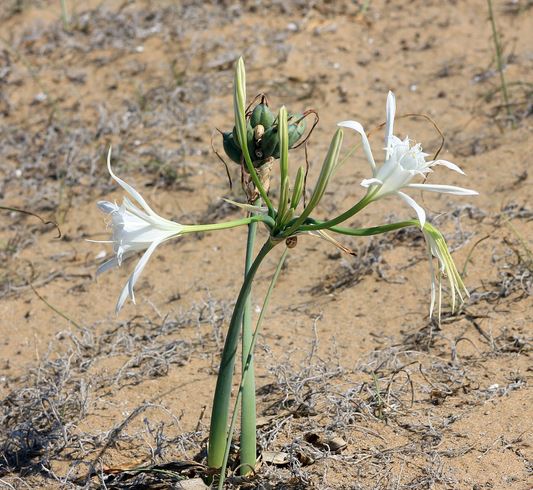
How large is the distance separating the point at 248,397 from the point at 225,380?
88 mm

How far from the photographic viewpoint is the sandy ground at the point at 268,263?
2488 millimetres

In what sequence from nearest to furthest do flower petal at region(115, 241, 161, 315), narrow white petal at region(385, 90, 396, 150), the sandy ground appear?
flower petal at region(115, 241, 161, 315)
narrow white petal at region(385, 90, 396, 150)
the sandy ground

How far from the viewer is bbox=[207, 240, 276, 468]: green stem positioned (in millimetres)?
1995

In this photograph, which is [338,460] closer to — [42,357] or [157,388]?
[157,388]

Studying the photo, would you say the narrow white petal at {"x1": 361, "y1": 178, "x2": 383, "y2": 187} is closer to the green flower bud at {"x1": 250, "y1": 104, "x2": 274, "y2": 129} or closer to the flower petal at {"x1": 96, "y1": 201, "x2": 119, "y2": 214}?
the green flower bud at {"x1": 250, "y1": 104, "x2": 274, "y2": 129}

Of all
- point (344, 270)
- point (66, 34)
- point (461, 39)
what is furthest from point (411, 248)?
point (66, 34)

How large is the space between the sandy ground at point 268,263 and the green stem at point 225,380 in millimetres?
161

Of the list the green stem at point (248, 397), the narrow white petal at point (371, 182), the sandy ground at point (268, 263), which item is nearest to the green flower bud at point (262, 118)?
the green stem at point (248, 397)

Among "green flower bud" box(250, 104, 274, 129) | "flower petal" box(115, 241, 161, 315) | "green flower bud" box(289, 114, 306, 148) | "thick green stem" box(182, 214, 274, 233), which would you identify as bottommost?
"flower petal" box(115, 241, 161, 315)

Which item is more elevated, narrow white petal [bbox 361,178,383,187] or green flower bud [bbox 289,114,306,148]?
green flower bud [bbox 289,114,306,148]

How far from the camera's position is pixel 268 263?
3668mm

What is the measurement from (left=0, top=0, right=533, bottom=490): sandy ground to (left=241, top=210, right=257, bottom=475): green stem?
74mm

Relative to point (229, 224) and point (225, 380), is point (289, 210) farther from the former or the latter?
point (225, 380)

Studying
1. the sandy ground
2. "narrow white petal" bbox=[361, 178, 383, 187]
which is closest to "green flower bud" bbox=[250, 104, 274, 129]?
"narrow white petal" bbox=[361, 178, 383, 187]
